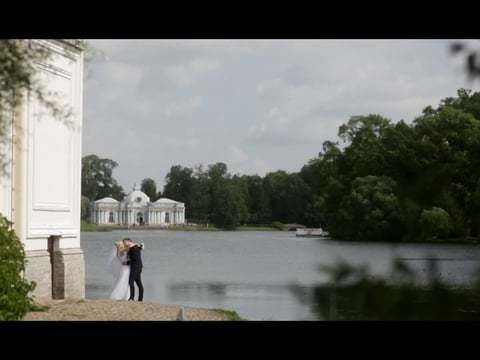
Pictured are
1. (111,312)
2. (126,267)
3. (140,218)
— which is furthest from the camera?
(140,218)

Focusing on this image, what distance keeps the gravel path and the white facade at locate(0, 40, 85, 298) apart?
45 centimetres

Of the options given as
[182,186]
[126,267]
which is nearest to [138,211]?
[182,186]

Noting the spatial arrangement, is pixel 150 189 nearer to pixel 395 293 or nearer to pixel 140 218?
pixel 140 218

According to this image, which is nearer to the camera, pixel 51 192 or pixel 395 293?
pixel 395 293

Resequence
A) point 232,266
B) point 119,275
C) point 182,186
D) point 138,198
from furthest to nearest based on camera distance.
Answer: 1. point 232,266
2. point 138,198
3. point 182,186
4. point 119,275

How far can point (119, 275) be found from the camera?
12.1 metres

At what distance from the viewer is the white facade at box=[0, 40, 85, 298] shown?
32.3ft

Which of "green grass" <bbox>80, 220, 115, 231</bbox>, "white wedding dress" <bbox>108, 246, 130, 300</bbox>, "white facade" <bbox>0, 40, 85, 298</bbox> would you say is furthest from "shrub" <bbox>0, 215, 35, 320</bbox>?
"green grass" <bbox>80, 220, 115, 231</bbox>

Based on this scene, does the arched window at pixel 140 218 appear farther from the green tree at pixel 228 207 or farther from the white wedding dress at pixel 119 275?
the white wedding dress at pixel 119 275

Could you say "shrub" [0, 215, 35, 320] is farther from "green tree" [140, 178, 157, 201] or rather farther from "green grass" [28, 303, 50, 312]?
"green tree" [140, 178, 157, 201]

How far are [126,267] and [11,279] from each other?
4.11m

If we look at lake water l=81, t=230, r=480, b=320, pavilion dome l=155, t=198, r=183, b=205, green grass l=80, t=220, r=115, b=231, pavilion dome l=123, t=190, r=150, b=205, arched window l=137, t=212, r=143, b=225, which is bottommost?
lake water l=81, t=230, r=480, b=320

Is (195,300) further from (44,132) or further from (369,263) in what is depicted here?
(369,263)
